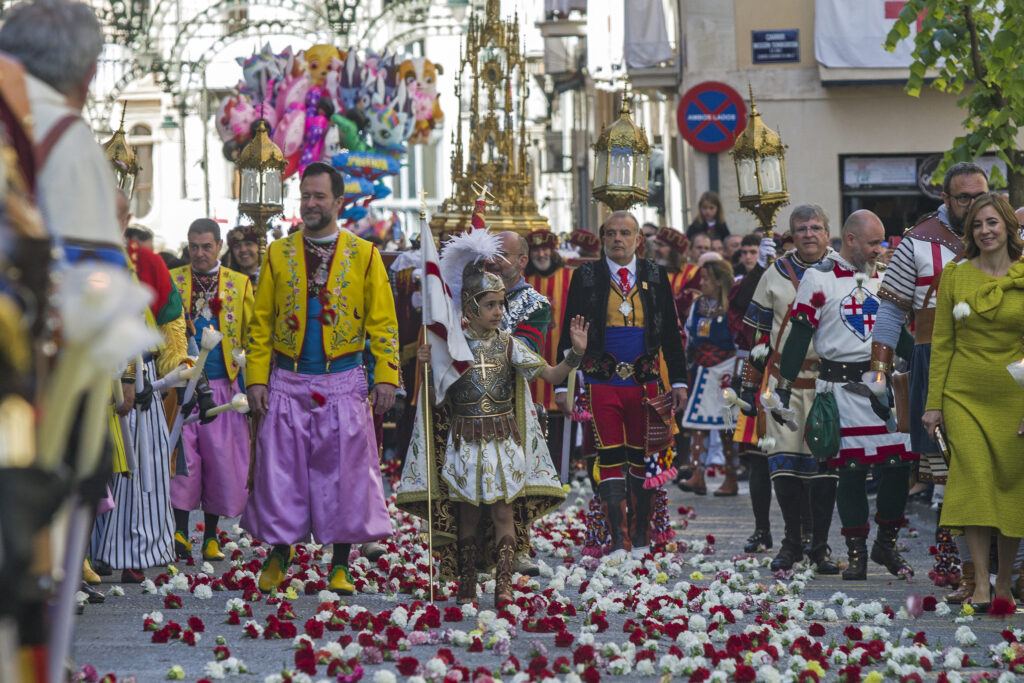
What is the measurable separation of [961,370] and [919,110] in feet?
51.2

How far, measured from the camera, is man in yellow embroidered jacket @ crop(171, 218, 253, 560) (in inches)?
407

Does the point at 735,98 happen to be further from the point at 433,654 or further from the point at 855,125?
the point at 433,654

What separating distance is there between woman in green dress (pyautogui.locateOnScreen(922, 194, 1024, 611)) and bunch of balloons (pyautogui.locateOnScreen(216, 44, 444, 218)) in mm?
13736

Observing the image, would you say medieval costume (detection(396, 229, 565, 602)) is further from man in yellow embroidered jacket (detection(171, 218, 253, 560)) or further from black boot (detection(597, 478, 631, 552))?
man in yellow embroidered jacket (detection(171, 218, 253, 560))

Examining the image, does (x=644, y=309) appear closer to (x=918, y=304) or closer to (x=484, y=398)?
(x=918, y=304)

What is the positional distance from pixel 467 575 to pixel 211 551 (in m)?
2.60

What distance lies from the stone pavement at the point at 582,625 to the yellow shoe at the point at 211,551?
0.69ft

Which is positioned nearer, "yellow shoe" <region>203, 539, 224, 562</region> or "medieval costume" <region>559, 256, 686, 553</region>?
"yellow shoe" <region>203, 539, 224, 562</region>

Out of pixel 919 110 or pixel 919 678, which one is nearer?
pixel 919 678

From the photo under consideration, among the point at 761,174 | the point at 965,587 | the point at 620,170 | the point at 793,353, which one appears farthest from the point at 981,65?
the point at 965,587

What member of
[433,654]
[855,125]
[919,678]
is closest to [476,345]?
[433,654]

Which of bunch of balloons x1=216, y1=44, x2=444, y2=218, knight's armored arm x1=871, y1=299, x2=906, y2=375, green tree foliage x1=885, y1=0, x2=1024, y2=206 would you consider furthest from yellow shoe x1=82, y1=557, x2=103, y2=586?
bunch of balloons x1=216, y1=44, x2=444, y2=218

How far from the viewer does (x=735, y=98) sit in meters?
18.9

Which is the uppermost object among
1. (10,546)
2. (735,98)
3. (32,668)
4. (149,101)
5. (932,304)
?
(149,101)
